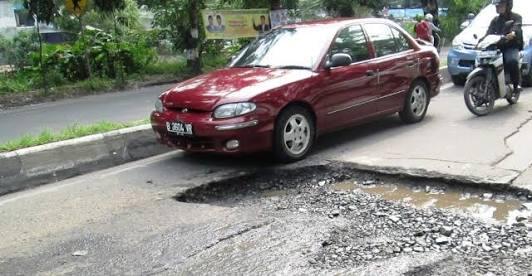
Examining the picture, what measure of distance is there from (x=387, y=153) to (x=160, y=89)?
8.00 metres

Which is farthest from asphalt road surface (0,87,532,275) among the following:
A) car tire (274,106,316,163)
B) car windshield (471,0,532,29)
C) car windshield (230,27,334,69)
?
car windshield (471,0,532,29)

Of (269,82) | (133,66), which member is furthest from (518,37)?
(133,66)

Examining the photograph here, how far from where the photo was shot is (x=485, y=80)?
27.9 ft

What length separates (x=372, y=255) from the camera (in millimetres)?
3969

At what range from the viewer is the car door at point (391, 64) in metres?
7.52

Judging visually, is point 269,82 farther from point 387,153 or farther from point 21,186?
point 21,186

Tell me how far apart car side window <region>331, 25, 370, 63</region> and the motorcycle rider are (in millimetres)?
2458

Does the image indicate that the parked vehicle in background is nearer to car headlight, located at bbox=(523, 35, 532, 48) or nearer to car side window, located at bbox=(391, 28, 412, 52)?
car headlight, located at bbox=(523, 35, 532, 48)

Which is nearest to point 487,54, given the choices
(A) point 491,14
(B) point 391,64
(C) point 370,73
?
(B) point 391,64

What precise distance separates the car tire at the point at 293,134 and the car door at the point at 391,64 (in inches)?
52.6

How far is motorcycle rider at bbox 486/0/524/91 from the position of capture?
864cm

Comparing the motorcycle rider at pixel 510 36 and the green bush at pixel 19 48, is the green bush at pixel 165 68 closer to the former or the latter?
the green bush at pixel 19 48

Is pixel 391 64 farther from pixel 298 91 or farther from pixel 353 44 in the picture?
pixel 298 91

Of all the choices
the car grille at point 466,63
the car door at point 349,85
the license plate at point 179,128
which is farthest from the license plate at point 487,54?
the license plate at point 179,128
